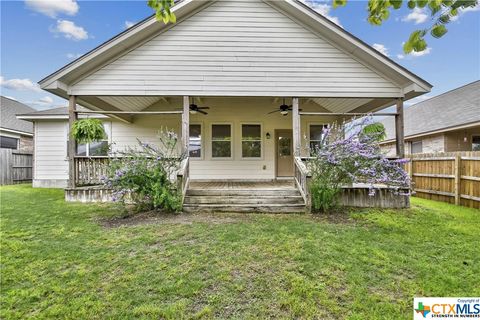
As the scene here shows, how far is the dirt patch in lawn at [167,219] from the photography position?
5368 millimetres

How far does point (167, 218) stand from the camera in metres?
5.71

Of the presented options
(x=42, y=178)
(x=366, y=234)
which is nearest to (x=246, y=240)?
(x=366, y=234)

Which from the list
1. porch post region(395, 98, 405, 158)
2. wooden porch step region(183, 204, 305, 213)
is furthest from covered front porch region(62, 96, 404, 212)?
wooden porch step region(183, 204, 305, 213)

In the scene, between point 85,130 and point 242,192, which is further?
point 85,130

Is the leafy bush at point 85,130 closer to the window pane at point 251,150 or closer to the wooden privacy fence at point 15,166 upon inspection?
the window pane at point 251,150

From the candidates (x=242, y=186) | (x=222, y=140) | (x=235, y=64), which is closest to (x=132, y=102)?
(x=222, y=140)

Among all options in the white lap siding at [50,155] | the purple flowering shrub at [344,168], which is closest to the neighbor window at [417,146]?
the purple flowering shrub at [344,168]

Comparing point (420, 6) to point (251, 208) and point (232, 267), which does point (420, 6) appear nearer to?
point (232, 267)

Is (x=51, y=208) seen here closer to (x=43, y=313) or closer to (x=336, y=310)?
(x=43, y=313)

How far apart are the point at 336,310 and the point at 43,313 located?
291 cm

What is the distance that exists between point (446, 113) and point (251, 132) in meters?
11.0

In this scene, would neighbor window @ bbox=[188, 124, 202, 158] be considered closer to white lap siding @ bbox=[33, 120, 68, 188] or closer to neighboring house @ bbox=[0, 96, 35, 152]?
white lap siding @ bbox=[33, 120, 68, 188]

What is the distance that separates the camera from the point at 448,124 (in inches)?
490

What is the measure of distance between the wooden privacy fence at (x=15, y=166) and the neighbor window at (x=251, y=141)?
1189cm
